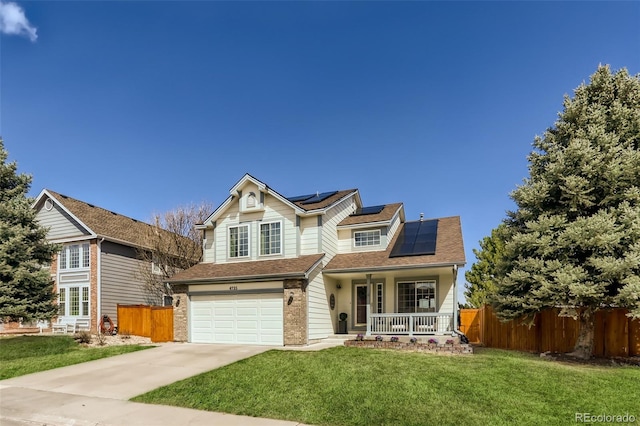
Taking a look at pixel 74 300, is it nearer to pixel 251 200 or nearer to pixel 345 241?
pixel 251 200

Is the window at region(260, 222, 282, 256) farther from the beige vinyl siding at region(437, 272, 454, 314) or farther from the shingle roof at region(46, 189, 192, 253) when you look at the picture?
the shingle roof at region(46, 189, 192, 253)

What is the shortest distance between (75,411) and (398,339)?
10183 mm

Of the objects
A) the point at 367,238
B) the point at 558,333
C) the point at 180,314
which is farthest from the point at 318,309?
the point at 558,333

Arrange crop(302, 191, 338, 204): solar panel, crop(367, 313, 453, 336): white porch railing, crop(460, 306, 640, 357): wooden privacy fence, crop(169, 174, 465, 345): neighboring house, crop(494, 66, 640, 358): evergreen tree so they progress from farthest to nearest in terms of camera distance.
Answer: crop(302, 191, 338, 204): solar panel, crop(169, 174, 465, 345): neighboring house, crop(367, 313, 453, 336): white porch railing, crop(460, 306, 640, 357): wooden privacy fence, crop(494, 66, 640, 358): evergreen tree

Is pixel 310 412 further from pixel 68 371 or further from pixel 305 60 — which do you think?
pixel 305 60

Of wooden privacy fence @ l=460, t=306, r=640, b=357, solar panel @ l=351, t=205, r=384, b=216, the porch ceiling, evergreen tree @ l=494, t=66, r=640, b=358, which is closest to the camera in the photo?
evergreen tree @ l=494, t=66, r=640, b=358

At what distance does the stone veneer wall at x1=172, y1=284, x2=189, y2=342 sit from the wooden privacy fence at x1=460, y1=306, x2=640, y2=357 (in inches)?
519

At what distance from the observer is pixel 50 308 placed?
56.0 feet

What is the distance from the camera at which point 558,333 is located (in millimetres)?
14070

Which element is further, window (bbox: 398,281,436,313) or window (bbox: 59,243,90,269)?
window (bbox: 59,243,90,269)

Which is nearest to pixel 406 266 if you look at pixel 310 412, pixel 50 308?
pixel 310 412

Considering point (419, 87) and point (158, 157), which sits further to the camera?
point (158, 157)

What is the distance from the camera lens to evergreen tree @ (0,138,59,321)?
52.5ft

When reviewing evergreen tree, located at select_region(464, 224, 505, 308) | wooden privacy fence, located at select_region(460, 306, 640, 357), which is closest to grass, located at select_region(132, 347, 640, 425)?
wooden privacy fence, located at select_region(460, 306, 640, 357)
